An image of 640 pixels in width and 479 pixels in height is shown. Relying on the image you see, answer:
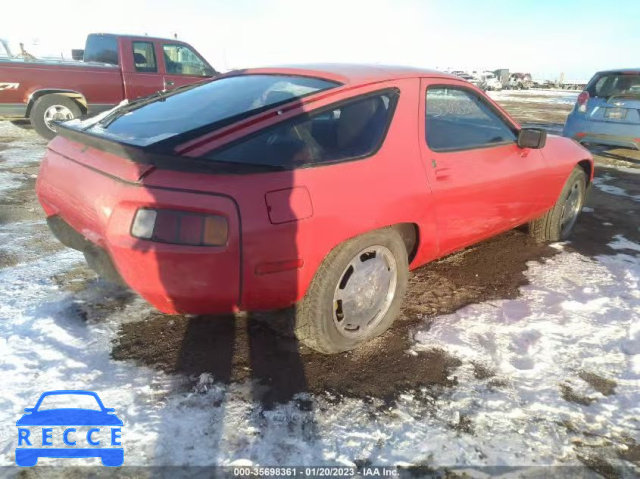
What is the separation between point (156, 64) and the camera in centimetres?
852

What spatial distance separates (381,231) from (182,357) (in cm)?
130

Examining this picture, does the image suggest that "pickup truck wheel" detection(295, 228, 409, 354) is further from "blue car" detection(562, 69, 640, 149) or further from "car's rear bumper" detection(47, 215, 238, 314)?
"blue car" detection(562, 69, 640, 149)

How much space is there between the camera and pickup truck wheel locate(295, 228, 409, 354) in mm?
2311

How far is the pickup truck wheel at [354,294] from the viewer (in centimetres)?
231

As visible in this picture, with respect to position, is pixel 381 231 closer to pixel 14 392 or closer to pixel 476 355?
pixel 476 355

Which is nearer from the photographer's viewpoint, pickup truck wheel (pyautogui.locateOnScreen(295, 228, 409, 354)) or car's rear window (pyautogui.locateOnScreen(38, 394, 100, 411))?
car's rear window (pyautogui.locateOnScreen(38, 394, 100, 411))

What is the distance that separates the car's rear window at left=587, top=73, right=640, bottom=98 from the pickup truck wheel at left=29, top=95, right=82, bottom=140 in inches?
358

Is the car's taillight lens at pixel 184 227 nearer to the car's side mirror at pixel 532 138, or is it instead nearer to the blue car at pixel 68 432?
the blue car at pixel 68 432

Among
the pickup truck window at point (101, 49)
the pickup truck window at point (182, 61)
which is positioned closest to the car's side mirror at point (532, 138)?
the pickup truck window at point (182, 61)

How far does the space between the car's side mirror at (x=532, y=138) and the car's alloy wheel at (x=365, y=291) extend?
155cm

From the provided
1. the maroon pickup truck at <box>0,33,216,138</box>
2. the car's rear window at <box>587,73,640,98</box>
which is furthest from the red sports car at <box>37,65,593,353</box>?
the car's rear window at <box>587,73,640,98</box>

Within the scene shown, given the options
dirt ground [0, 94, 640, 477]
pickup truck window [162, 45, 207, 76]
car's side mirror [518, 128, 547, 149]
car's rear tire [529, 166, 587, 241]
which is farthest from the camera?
pickup truck window [162, 45, 207, 76]

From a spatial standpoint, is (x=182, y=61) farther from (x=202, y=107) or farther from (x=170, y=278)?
(x=170, y=278)

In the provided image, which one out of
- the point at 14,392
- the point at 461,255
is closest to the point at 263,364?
→ the point at 14,392
